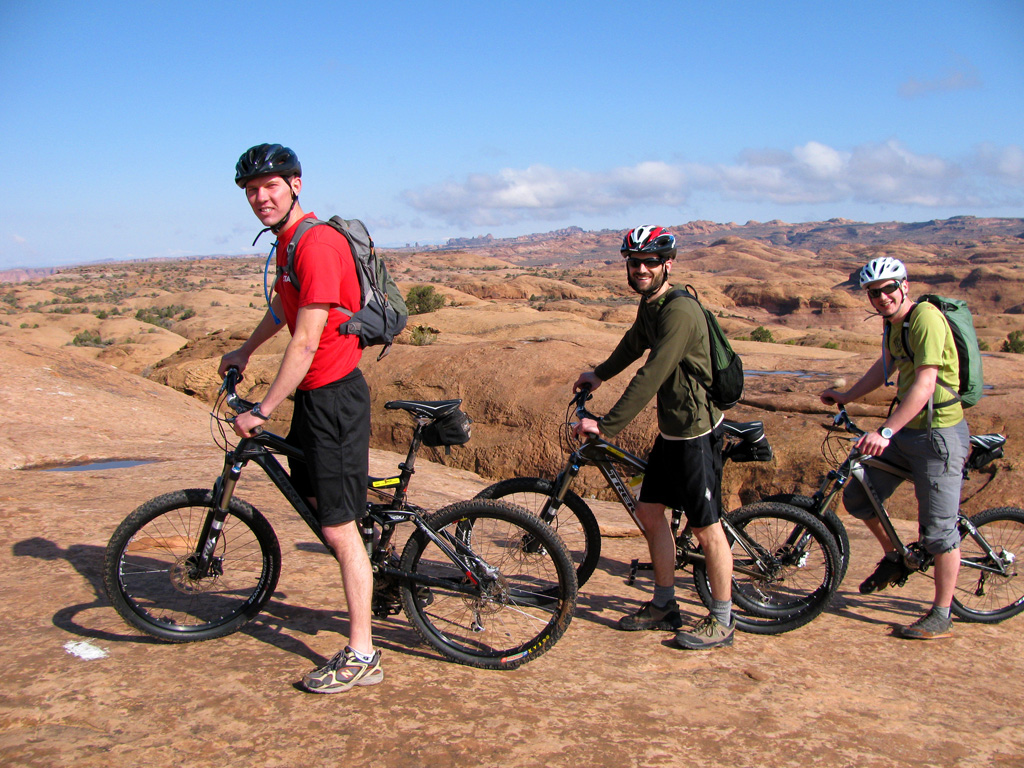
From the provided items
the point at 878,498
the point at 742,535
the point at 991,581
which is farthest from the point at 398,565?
the point at 991,581

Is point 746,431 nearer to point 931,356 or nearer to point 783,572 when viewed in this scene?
point 783,572

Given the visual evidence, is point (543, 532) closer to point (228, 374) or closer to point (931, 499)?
point (228, 374)

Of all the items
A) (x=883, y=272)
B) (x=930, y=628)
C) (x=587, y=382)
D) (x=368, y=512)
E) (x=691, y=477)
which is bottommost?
(x=930, y=628)

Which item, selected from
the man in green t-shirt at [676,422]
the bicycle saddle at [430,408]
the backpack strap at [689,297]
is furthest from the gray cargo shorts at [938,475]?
the bicycle saddle at [430,408]

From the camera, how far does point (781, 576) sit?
4016 mm

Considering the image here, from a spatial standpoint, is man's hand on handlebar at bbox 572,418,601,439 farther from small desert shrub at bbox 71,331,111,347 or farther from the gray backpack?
small desert shrub at bbox 71,331,111,347

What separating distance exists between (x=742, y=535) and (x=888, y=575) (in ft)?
3.26

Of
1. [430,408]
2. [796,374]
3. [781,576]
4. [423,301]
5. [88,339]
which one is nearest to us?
[430,408]

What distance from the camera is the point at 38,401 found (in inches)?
291

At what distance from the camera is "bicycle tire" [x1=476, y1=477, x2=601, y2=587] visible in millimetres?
3934

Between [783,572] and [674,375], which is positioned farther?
[783,572]

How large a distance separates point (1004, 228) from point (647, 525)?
183673 millimetres

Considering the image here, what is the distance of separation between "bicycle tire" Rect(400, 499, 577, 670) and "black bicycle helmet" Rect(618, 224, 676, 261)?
135 cm

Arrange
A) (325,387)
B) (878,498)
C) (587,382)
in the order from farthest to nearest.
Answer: (878,498) → (587,382) → (325,387)
